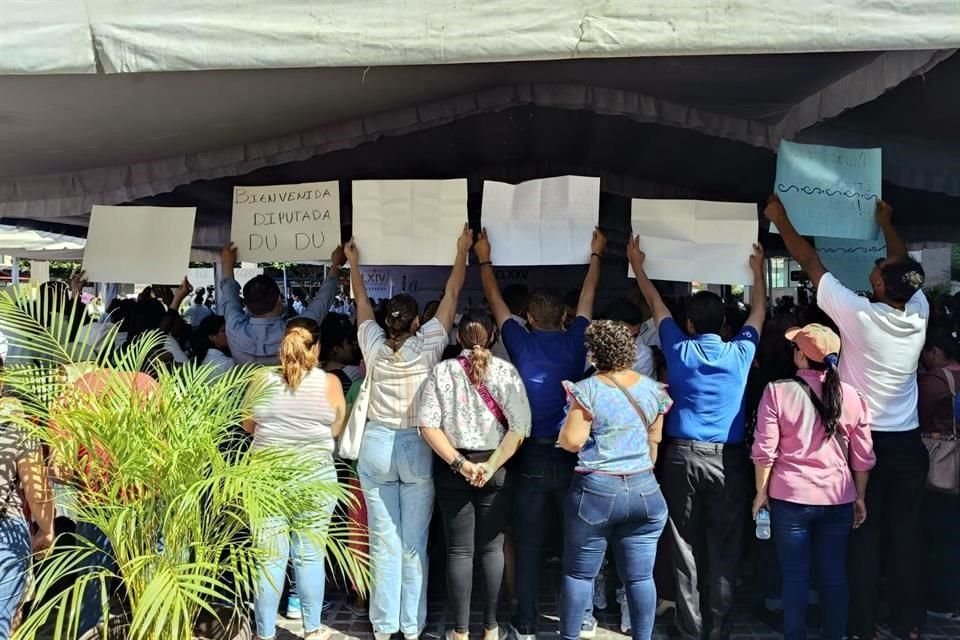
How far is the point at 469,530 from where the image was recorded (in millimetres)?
3123

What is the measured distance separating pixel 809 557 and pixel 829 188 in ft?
5.63

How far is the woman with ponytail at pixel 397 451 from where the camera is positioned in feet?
10.1

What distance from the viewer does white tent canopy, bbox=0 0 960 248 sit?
2.30 meters

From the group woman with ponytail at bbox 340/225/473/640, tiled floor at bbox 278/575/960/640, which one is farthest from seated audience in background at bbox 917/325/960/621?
woman with ponytail at bbox 340/225/473/640

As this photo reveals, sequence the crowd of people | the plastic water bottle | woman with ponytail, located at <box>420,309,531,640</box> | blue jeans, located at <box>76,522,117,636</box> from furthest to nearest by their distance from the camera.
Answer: the plastic water bottle < woman with ponytail, located at <box>420,309,531,640</box> < the crowd of people < blue jeans, located at <box>76,522,117,636</box>

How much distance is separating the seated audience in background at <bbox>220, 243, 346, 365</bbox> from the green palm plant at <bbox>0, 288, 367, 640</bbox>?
3.75ft

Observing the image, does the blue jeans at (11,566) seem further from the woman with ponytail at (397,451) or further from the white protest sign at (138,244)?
the white protest sign at (138,244)

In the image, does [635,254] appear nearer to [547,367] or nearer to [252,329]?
[547,367]

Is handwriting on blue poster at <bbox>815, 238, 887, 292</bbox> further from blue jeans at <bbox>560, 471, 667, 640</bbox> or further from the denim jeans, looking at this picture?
the denim jeans

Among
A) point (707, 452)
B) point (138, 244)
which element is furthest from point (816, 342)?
point (138, 244)

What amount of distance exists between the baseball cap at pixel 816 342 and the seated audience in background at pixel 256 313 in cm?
224

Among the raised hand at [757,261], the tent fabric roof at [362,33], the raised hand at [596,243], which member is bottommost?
the raised hand at [757,261]

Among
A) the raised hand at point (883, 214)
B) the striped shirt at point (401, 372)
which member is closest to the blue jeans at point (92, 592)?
the striped shirt at point (401, 372)

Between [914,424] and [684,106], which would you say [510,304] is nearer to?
[684,106]
